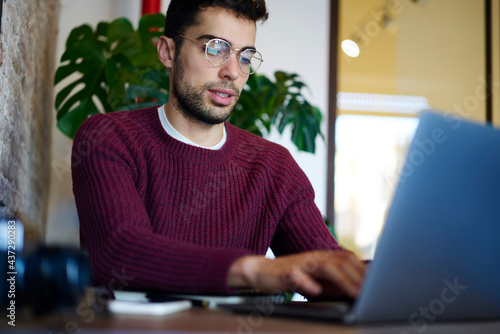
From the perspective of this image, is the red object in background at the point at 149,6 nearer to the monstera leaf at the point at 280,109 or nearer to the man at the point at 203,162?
the monstera leaf at the point at 280,109

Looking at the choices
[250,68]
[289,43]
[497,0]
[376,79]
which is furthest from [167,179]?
[497,0]

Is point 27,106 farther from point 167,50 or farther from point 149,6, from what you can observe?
point 149,6

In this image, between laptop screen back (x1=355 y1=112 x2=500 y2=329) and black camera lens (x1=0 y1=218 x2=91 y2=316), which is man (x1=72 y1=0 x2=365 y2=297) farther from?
laptop screen back (x1=355 y1=112 x2=500 y2=329)

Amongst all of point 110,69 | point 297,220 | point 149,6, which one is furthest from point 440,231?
point 149,6

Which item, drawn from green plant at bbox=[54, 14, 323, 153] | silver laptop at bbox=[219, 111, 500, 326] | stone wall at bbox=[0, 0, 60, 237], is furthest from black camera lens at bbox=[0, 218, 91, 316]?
green plant at bbox=[54, 14, 323, 153]

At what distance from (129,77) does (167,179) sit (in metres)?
0.96

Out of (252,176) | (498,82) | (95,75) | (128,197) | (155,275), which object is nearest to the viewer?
(155,275)

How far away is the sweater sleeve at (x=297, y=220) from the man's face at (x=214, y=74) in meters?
0.24

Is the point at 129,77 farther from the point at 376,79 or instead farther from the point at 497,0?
the point at 497,0

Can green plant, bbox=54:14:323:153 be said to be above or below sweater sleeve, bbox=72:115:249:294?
above

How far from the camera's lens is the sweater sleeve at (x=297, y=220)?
1460 millimetres

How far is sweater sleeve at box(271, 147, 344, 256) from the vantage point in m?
1.46

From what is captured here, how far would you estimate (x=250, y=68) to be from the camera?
1.64 metres

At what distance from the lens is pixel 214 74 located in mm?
1520
